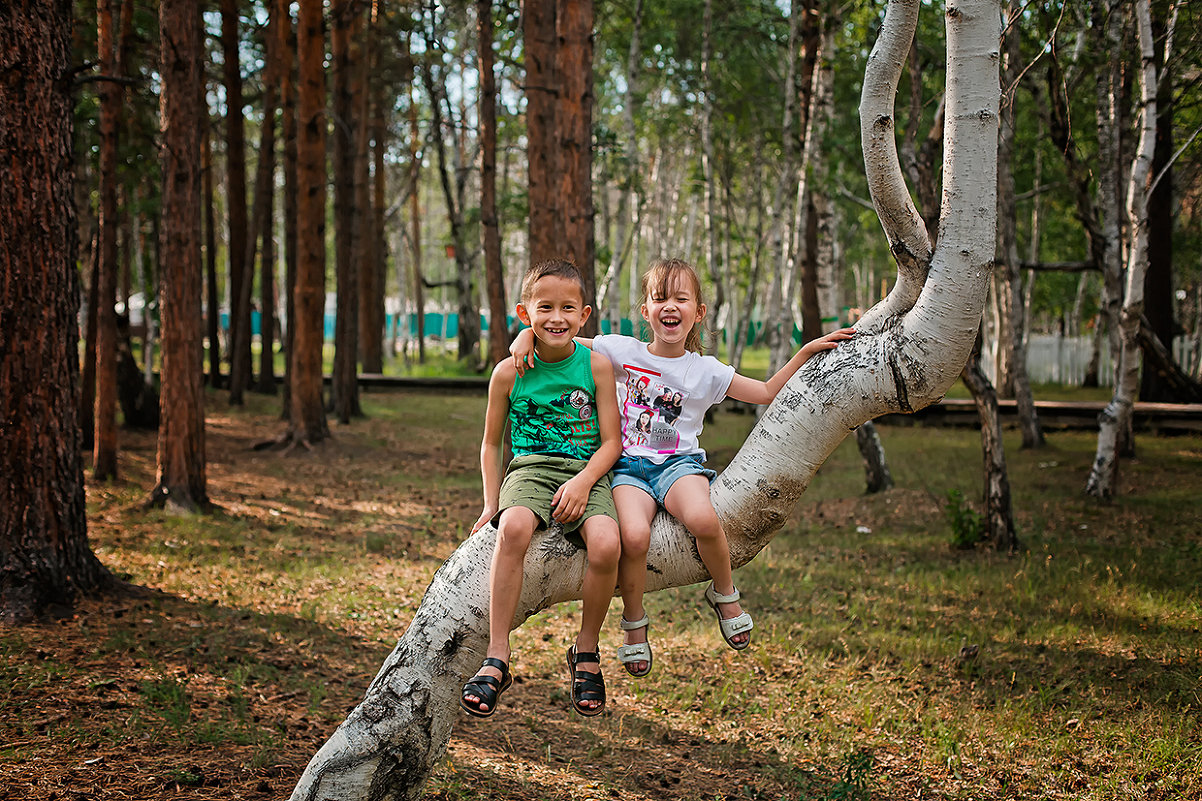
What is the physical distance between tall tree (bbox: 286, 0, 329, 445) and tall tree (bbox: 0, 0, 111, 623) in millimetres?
6334

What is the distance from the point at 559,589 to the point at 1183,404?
51.8ft

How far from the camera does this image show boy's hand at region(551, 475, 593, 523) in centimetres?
276

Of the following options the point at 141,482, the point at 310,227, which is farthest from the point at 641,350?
the point at 310,227

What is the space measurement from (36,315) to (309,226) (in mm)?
7061

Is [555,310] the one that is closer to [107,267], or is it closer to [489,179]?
[107,267]

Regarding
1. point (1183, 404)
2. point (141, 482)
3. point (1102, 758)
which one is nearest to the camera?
point (1102, 758)

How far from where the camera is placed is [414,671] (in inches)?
110

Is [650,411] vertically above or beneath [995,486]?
above

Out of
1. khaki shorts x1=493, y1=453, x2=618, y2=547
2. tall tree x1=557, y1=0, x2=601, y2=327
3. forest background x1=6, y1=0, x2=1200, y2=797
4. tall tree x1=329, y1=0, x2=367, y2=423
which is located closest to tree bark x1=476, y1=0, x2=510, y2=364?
forest background x1=6, y1=0, x2=1200, y2=797

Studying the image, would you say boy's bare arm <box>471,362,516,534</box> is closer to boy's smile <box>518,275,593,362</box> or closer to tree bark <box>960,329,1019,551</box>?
boy's smile <box>518,275,593,362</box>

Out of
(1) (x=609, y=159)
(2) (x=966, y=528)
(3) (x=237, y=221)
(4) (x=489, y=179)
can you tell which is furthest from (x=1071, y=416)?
(3) (x=237, y=221)

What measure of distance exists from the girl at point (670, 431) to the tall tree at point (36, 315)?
3.59 metres

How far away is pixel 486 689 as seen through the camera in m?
2.61

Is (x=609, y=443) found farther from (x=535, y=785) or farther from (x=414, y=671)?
(x=535, y=785)
